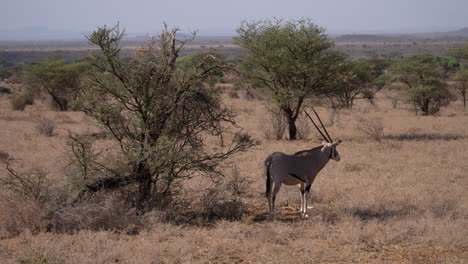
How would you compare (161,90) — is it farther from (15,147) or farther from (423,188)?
(15,147)

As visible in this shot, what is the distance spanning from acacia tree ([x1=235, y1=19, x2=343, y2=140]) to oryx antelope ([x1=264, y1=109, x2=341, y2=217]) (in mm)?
9191

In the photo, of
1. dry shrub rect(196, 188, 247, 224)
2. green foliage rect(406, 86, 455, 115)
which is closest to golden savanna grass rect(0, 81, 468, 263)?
dry shrub rect(196, 188, 247, 224)

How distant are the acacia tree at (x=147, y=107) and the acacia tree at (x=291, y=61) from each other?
9898 mm

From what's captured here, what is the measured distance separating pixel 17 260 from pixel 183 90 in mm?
3784

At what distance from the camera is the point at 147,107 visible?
7809 mm

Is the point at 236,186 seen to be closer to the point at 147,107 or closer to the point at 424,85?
the point at 147,107

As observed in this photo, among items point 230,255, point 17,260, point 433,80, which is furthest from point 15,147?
point 433,80

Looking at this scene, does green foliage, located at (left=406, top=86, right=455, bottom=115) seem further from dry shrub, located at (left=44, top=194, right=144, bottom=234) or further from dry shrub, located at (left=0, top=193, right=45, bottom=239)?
dry shrub, located at (left=0, top=193, right=45, bottom=239)

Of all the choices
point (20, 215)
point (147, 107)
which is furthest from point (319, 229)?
point (20, 215)

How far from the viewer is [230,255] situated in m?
6.30

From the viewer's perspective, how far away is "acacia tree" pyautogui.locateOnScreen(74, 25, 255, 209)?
7.70 metres

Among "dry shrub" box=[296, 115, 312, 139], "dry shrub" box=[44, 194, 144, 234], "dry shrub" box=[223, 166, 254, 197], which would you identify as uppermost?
"dry shrub" box=[44, 194, 144, 234]

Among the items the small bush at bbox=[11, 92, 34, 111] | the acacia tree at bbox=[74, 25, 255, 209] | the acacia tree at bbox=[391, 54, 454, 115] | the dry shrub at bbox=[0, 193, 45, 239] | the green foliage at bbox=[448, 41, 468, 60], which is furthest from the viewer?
the green foliage at bbox=[448, 41, 468, 60]

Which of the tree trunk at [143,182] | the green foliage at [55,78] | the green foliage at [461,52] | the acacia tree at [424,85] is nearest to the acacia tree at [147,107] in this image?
the tree trunk at [143,182]
